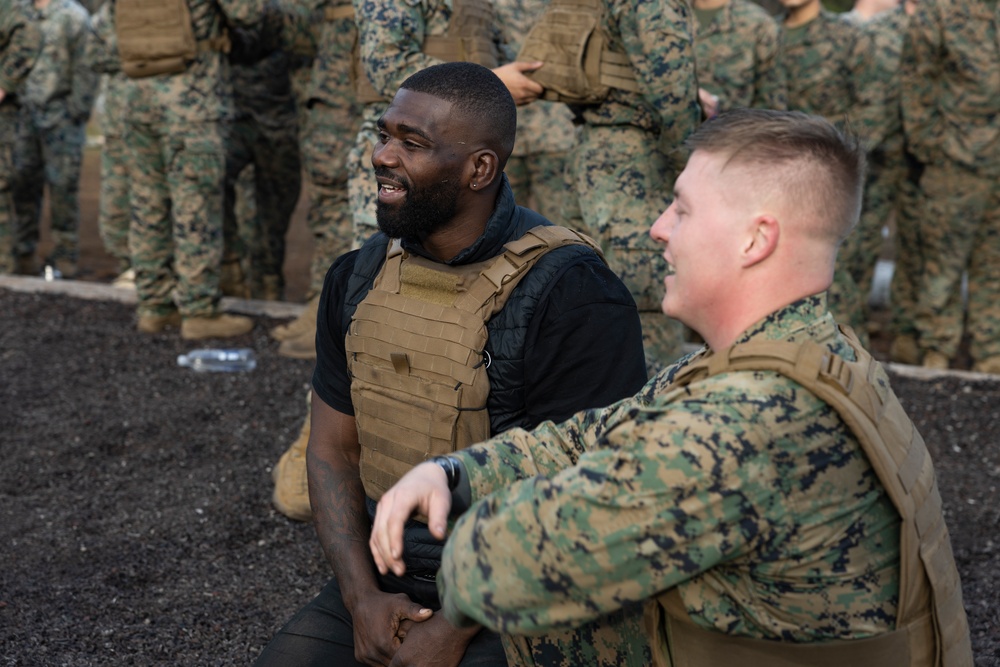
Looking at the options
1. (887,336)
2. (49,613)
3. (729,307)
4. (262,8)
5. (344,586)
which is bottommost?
(887,336)

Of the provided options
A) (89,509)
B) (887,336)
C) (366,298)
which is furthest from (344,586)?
(887,336)

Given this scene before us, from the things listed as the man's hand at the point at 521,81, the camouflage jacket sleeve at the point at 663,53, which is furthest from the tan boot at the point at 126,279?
the camouflage jacket sleeve at the point at 663,53

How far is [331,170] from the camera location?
6500mm

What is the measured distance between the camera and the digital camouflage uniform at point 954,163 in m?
6.13

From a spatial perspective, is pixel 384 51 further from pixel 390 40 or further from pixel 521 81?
pixel 521 81

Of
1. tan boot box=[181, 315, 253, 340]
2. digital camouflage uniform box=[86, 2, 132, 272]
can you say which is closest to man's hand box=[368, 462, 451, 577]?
tan boot box=[181, 315, 253, 340]

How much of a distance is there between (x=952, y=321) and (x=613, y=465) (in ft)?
18.7

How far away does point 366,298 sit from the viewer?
8.07 feet

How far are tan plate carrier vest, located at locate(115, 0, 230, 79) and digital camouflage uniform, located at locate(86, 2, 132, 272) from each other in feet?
4.67

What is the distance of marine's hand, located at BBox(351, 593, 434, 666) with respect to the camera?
2230 mm

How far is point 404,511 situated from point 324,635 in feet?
3.11

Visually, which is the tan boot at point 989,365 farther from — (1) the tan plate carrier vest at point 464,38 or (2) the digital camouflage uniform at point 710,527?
(2) the digital camouflage uniform at point 710,527

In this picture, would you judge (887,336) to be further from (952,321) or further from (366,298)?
(366,298)

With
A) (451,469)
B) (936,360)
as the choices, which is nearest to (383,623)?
(451,469)
